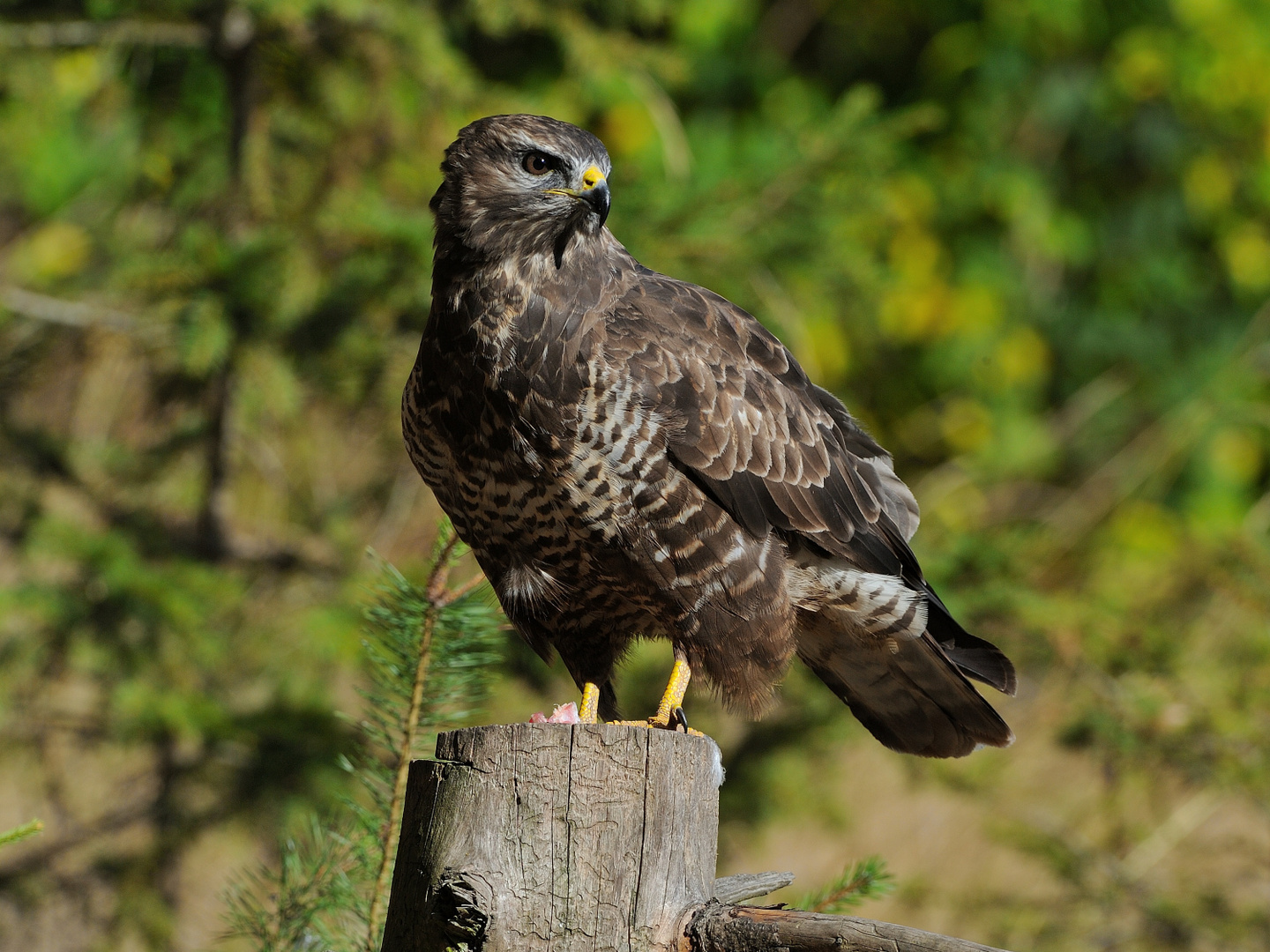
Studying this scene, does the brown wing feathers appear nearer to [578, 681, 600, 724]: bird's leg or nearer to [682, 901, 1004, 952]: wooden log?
[578, 681, 600, 724]: bird's leg

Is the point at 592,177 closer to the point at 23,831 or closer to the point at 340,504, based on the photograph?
the point at 23,831

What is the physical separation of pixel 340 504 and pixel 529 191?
120 inches

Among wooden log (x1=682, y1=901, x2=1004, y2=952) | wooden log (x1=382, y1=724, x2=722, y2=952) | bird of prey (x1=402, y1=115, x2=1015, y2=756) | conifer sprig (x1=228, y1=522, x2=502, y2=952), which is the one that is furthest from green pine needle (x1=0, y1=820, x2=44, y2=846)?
bird of prey (x1=402, y1=115, x2=1015, y2=756)

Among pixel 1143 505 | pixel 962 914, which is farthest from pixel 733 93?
pixel 962 914

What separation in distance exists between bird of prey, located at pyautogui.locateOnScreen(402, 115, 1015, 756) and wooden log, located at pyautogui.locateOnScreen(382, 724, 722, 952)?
2.20 ft

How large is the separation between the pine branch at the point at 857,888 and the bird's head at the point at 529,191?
55.4 inches

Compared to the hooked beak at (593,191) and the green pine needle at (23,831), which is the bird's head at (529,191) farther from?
the green pine needle at (23,831)

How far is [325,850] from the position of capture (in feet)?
7.35

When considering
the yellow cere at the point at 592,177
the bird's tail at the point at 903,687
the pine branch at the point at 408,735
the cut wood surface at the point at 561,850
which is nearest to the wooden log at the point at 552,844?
the cut wood surface at the point at 561,850

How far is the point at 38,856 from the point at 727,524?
344cm

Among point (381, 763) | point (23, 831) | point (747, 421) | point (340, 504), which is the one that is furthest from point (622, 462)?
point (340, 504)

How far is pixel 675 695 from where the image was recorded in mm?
2555

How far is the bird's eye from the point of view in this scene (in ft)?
8.57

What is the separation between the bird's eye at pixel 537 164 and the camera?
8.57 ft
